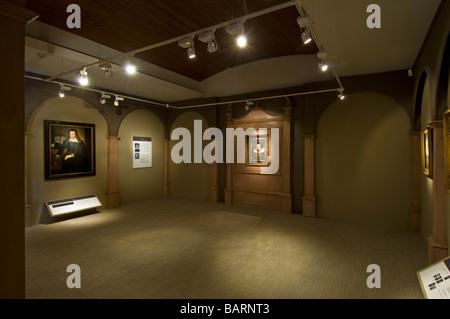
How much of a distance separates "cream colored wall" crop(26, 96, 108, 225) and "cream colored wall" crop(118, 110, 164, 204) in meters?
0.63

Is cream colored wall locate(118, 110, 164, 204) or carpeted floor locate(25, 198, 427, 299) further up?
cream colored wall locate(118, 110, 164, 204)

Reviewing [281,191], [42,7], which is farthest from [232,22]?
[281,191]

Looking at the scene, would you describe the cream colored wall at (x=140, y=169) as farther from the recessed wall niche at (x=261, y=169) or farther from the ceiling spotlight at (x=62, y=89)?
the recessed wall niche at (x=261, y=169)

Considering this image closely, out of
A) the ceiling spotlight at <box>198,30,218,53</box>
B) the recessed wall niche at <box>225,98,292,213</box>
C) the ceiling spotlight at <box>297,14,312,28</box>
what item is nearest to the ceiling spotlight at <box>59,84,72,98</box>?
the ceiling spotlight at <box>198,30,218,53</box>

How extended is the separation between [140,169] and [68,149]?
2.42 m

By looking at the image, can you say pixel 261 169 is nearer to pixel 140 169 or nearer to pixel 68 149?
pixel 140 169

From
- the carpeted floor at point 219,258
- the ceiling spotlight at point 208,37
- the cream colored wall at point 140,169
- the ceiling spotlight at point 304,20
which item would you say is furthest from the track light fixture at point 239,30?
the cream colored wall at point 140,169

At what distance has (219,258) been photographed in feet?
12.6

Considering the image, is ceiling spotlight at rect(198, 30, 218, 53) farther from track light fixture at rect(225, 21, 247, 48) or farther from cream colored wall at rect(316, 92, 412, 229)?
cream colored wall at rect(316, 92, 412, 229)

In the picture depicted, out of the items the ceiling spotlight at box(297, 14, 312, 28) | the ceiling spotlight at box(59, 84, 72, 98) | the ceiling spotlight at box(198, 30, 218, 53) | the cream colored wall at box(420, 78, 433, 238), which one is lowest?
the cream colored wall at box(420, 78, 433, 238)

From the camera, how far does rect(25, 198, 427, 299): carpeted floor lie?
9.63 ft

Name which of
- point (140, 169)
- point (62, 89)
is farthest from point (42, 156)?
point (140, 169)

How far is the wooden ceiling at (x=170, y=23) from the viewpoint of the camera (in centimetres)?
399

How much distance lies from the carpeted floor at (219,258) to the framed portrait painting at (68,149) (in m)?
1.41
